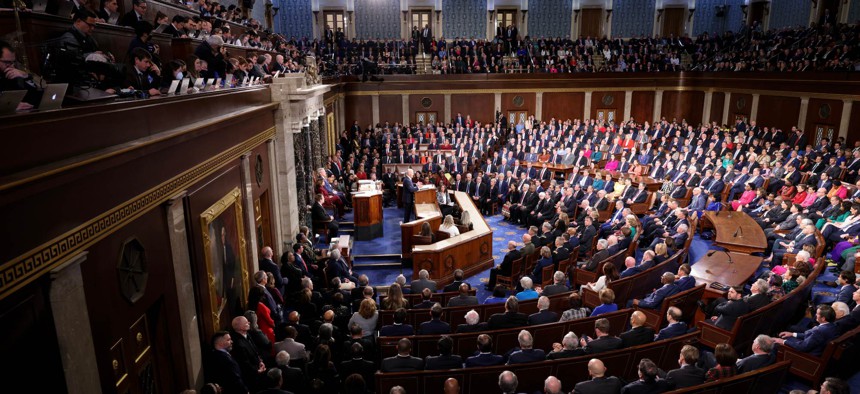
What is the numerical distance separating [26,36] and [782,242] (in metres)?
12.4

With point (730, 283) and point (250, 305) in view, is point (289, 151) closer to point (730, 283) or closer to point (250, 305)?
point (250, 305)

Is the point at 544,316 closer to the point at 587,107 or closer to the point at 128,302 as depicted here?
the point at 128,302

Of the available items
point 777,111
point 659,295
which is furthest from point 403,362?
point 777,111

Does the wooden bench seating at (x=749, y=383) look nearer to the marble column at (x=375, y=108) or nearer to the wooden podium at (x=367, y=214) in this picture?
the wooden podium at (x=367, y=214)

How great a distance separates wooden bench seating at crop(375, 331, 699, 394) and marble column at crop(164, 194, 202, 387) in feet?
6.47

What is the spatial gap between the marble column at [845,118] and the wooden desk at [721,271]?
1116 centimetres

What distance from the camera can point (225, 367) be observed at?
17.4 feet

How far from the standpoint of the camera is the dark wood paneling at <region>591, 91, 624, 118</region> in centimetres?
2591

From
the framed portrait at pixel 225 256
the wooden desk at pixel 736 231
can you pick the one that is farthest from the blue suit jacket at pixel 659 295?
the framed portrait at pixel 225 256

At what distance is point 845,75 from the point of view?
54.7 feet

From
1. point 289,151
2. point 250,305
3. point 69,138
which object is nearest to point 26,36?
point 69,138

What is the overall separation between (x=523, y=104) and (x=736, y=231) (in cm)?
1586

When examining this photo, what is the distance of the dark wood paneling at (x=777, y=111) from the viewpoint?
19.6m

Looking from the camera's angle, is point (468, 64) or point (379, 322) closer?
point (379, 322)
